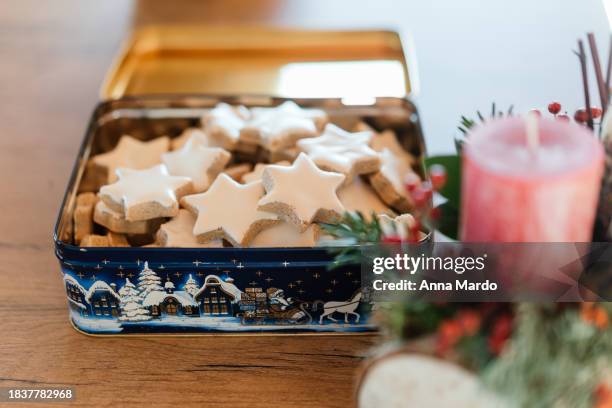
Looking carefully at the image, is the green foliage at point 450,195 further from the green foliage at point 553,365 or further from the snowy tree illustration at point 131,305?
the snowy tree illustration at point 131,305

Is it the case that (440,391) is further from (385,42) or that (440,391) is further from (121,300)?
(385,42)

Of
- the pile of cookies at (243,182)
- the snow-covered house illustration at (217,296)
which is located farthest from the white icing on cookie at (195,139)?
the snow-covered house illustration at (217,296)

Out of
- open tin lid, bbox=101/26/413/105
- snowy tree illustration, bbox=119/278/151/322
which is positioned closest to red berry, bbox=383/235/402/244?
snowy tree illustration, bbox=119/278/151/322

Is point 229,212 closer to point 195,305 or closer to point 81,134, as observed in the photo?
point 195,305

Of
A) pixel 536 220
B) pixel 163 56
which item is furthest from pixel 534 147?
pixel 163 56

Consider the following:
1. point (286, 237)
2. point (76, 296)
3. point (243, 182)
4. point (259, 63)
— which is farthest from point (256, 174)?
point (259, 63)

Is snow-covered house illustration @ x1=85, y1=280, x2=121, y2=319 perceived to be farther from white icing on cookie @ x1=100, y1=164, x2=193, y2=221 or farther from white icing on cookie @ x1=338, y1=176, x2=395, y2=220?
white icing on cookie @ x1=338, y1=176, x2=395, y2=220
